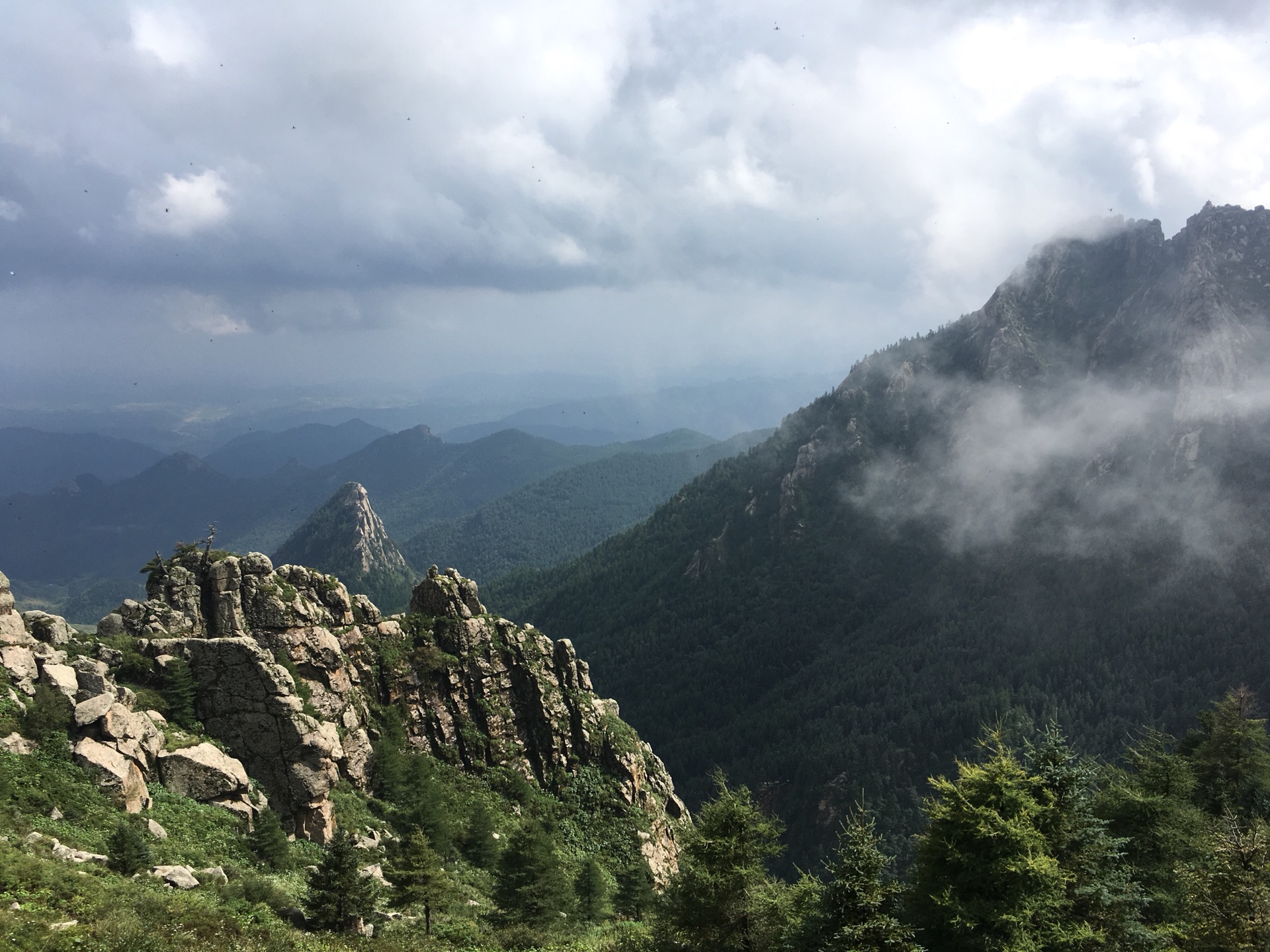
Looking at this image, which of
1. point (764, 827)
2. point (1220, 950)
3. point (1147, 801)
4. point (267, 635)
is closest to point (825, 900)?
point (764, 827)

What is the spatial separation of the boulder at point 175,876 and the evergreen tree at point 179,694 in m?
20.3

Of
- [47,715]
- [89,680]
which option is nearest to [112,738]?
[47,715]

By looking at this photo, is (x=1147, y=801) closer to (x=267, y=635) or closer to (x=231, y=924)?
(x=231, y=924)

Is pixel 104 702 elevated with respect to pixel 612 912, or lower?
elevated

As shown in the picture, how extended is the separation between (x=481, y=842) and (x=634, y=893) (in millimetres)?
14702

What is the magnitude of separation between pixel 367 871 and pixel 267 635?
2947 centimetres

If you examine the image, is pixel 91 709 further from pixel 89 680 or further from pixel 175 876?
pixel 175 876

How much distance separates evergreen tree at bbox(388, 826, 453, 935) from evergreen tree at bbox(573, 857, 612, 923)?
18431 millimetres

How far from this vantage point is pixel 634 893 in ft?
188

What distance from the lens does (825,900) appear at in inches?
955

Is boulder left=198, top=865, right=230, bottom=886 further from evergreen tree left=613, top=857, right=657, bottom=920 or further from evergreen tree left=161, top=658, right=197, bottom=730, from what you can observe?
evergreen tree left=613, top=857, right=657, bottom=920

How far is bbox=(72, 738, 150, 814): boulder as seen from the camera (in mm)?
37312

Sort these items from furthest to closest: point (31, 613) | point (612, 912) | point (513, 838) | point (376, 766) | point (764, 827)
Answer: point (376, 766)
point (612, 912)
point (31, 613)
point (513, 838)
point (764, 827)

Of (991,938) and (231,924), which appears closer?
(991,938)
